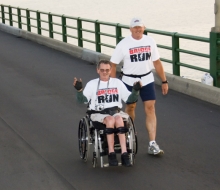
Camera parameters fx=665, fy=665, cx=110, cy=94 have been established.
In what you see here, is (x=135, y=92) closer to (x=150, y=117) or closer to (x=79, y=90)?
(x=79, y=90)

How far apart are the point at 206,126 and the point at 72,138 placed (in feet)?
7.49

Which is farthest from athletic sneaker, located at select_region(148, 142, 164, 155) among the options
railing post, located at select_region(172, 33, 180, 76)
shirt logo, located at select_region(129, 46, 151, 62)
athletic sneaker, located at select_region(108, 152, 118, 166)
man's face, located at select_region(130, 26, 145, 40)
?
railing post, located at select_region(172, 33, 180, 76)

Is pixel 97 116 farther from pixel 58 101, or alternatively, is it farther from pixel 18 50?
pixel 18 50

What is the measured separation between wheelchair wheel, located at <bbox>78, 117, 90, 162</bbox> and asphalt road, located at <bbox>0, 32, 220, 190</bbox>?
0.13 meters

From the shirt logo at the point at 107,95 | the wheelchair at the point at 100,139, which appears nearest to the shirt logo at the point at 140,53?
the shirt logo at the point at 107,95

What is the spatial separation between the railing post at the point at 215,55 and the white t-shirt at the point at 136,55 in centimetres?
457

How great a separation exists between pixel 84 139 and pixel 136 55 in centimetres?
136

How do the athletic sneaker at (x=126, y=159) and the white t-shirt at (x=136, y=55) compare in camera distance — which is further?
the white t-shirt at (x=136, y=55)

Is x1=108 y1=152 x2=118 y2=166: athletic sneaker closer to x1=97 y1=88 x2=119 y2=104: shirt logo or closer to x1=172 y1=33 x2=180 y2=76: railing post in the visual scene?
x1=97 y1=88 x2=119 y2=104: shirt logo

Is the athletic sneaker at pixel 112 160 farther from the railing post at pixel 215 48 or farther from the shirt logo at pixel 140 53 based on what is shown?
the railing post at pixel 215 48

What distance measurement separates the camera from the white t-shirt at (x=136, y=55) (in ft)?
29.6

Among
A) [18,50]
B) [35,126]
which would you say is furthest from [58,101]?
[18,50]

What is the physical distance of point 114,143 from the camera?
8.50 meters

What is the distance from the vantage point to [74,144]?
9.96m
